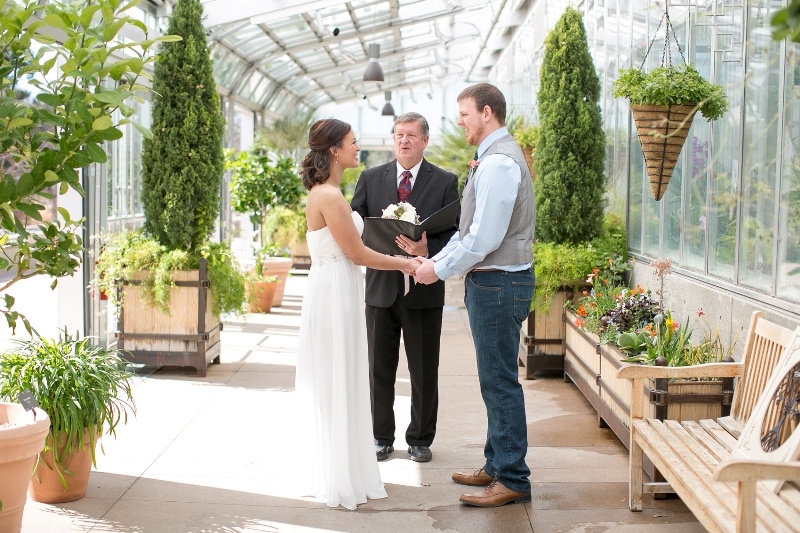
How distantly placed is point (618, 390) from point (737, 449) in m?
1.64

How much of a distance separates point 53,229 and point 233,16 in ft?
24.0

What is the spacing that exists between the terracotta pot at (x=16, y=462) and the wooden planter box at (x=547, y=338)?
4212 millimetres

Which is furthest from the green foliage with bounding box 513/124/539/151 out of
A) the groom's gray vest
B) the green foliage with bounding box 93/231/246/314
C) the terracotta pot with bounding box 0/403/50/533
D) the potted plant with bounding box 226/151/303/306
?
the terracotta pot with bounding box 0/403/50/533

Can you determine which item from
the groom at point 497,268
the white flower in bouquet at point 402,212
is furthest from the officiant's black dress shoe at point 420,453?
the white flower in bouquet at point 402,212

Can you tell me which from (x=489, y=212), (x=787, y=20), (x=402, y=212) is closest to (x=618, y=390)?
(x=402, y=212)

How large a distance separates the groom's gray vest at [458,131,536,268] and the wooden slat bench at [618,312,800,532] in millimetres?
646

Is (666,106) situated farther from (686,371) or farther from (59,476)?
(59,476)

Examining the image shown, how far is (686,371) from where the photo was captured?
12.7 ft

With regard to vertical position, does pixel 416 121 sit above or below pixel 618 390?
above

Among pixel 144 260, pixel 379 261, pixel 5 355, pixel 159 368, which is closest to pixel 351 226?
pixel 379 261

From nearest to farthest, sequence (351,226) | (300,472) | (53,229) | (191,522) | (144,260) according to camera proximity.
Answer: (53,229), (191,522), (351,226), (300,472), (144,260)

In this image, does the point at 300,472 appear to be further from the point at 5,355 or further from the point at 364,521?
the point at 5,355

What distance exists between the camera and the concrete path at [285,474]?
382 cm

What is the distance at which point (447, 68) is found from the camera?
74.5 ft
